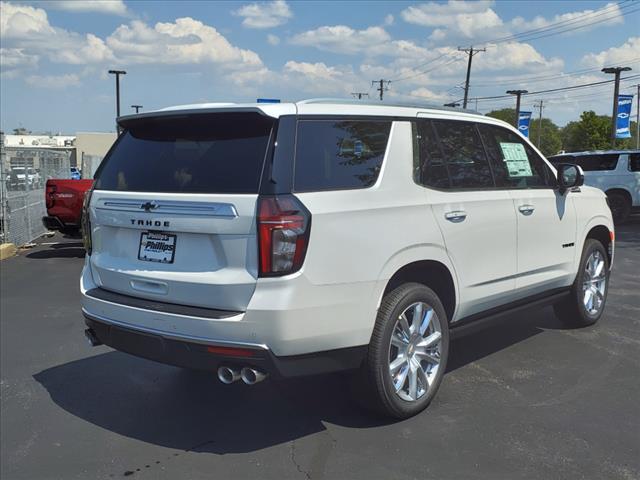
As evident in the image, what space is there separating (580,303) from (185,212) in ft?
13.0

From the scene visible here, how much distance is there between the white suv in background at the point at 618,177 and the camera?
51.9 ft

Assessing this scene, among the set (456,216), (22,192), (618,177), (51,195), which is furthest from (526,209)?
(618,177)

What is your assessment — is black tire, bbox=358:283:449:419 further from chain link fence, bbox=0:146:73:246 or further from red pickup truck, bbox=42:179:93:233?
chain link fence, bbox=0:146:73:246

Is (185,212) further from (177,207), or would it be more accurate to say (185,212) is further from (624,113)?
(624,113)

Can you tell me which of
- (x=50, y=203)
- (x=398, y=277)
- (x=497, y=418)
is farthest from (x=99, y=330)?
(x=50, y=203)

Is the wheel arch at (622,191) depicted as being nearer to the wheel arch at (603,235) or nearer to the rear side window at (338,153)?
the wheel arch at (603,235)

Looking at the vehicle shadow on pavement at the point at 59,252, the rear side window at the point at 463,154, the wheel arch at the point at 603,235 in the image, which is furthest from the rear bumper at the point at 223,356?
the vehicle shadow on pavement at the point at 59,252

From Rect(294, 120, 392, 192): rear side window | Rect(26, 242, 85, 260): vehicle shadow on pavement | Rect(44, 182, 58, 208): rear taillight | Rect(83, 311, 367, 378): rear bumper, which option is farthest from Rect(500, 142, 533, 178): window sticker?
Rect(26, 242, 85, 260): vehicle shadow on pavement

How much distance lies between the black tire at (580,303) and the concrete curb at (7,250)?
31.0 feet

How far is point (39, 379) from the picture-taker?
15.8 ft

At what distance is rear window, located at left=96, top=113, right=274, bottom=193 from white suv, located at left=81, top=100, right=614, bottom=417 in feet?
0.03

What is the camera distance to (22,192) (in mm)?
13109

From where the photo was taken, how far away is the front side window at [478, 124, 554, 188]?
474 cm

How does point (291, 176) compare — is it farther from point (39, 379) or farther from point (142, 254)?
point (39, 379)
